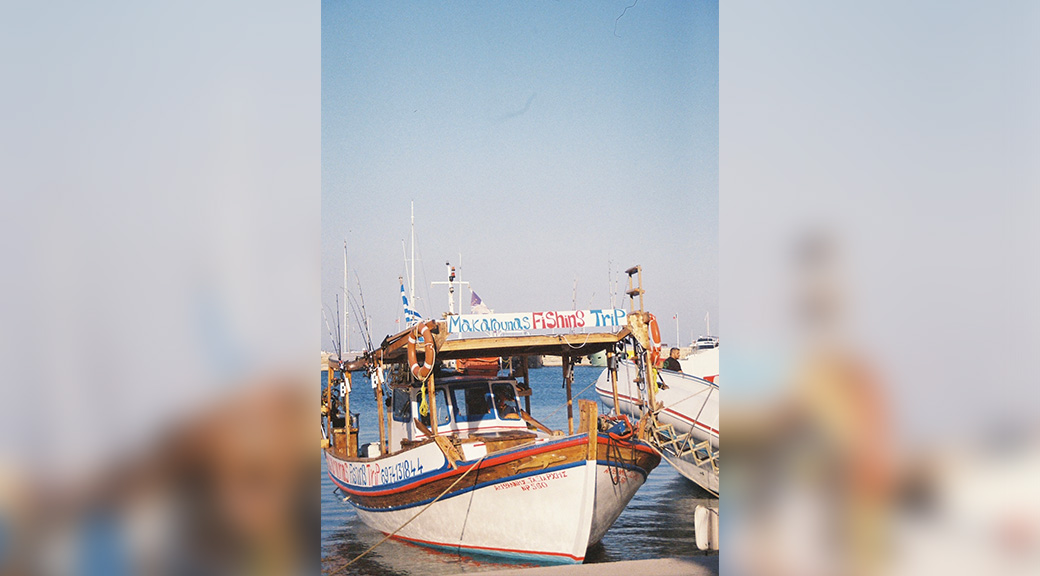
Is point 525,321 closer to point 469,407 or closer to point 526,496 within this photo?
point 526,496

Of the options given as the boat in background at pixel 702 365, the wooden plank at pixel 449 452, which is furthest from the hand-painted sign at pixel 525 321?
the boat in background at pixel 702 365

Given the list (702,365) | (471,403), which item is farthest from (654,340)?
(702,365)

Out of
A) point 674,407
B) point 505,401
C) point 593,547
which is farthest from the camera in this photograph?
point 674,407

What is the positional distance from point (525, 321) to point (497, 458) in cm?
154

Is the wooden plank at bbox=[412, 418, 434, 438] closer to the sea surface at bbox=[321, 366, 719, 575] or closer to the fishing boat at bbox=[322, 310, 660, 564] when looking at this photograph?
the fishing boat at bbox=[322, 310, 660, 564]

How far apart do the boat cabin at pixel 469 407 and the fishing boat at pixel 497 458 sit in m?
0.01

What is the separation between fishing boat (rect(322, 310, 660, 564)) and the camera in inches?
330

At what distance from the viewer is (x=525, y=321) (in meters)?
8.17

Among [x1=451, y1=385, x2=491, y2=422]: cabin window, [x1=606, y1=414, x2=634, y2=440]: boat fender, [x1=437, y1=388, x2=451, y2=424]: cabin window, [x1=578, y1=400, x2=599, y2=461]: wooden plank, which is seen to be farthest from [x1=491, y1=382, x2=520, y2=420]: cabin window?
[x1=578, y1=400, x2=599, y2=461]: wooden plank

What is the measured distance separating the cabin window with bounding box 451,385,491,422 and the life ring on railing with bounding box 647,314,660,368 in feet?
8.59

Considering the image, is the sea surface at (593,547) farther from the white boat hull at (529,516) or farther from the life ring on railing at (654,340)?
the life ring on railing at (654,340)
